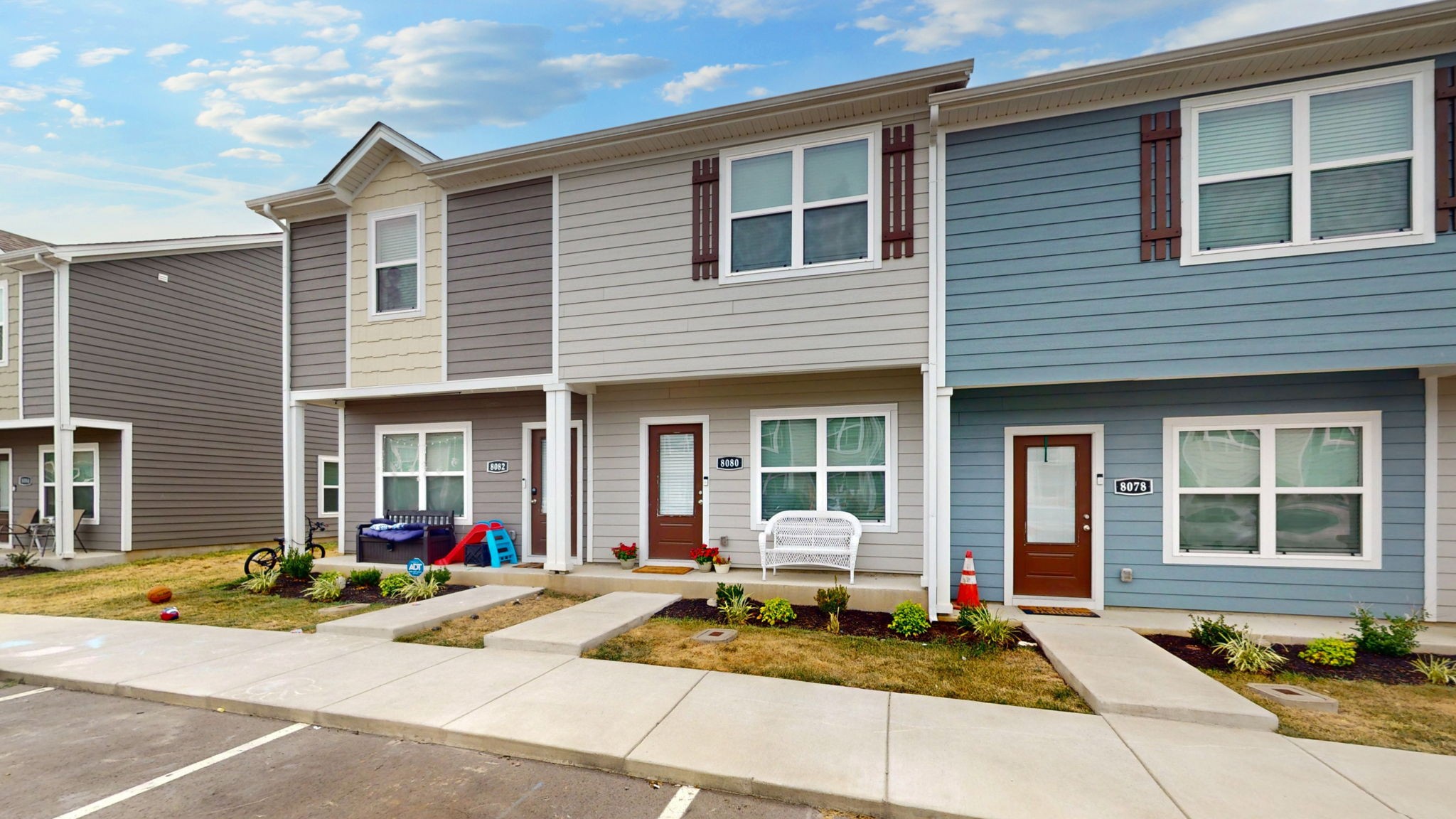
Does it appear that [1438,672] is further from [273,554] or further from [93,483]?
[93,483]

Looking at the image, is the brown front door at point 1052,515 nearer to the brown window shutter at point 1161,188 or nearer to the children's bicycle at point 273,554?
the brown window shutter at point 1161,188

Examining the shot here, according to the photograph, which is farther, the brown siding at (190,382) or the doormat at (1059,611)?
the brown siding at (190,382)

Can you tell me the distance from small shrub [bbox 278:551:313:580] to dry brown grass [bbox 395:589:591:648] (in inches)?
154

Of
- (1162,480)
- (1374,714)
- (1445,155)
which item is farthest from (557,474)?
(1445,155)

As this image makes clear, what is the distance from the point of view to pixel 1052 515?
720 cm

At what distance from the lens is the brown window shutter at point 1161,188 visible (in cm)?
617

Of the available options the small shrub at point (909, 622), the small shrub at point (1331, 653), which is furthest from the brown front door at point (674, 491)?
the small shrub at point (1331, 653)

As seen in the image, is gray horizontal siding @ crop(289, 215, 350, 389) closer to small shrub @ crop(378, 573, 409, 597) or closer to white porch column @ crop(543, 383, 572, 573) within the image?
small shrub @ crop(378, 573, 409, 597)

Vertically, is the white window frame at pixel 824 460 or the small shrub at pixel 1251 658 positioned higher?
the white window frame at pixel 824 460

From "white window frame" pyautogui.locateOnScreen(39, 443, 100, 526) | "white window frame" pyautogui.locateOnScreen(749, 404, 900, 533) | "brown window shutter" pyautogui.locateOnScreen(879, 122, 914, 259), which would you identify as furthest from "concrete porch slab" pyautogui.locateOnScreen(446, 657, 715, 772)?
"white window frame" pyautogui.locateOnScreen(39, 443, 100, 526)

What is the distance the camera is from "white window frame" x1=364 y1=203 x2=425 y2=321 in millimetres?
9070

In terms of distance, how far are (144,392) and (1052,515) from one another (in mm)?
16037

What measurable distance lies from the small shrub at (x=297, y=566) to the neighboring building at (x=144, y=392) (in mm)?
5411

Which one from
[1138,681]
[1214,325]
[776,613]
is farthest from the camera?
[776,613]
